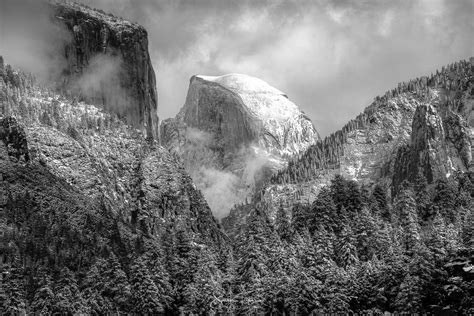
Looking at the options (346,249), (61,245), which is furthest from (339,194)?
(61,245)

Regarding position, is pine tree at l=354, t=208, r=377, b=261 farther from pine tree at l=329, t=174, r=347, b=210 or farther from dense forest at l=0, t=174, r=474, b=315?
pine tree at l=329, t=174, r=347, b=210

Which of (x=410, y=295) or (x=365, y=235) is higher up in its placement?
(x=365, y=235)

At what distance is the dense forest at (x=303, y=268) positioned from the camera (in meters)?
91.4

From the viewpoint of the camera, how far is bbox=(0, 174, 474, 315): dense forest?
300 ft

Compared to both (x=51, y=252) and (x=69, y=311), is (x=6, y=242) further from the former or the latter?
(x=69, y=311)

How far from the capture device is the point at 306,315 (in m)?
101

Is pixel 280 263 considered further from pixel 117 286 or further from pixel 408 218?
pixel 408 218

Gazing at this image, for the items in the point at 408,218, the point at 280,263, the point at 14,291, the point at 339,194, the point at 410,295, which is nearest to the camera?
the point at 410,295

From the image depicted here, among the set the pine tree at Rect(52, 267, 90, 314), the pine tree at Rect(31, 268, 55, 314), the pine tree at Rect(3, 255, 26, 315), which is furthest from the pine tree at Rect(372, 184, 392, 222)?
the pine tree at Rect(3, 255, 26, 315)

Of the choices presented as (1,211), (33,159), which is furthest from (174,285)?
(33,159)

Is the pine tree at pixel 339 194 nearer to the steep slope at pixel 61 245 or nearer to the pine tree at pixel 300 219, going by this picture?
the pine tree at pixel 300 219

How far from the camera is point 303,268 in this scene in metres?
106

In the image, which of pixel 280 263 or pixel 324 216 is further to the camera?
pixel 324 216

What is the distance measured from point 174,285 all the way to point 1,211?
56.6 meters
